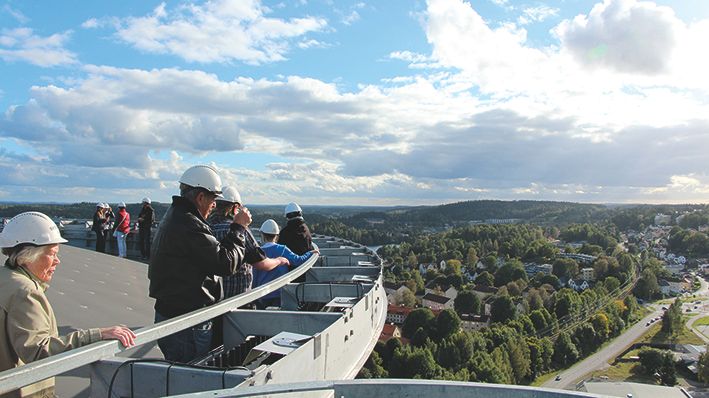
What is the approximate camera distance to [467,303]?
3182 inches

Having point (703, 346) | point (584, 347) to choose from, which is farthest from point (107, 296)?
point (703, 346)

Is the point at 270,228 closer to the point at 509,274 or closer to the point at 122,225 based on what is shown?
the point at 122,225

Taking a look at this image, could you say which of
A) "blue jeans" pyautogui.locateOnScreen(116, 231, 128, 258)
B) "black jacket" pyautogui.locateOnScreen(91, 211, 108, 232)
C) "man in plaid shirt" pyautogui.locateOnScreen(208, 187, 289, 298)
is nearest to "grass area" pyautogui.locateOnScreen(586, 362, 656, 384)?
"blue jeans" pyautogui.locateOnScreen(116, 231, 128, 258)

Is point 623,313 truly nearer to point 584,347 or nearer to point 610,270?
point 584,347

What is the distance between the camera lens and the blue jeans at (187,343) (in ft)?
17.0

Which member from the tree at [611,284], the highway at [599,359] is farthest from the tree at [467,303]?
the tree at [611,284]

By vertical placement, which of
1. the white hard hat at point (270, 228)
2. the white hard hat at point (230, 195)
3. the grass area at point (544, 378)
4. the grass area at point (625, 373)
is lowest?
the grass area at point (544, 378)

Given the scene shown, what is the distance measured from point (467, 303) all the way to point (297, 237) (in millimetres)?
76219

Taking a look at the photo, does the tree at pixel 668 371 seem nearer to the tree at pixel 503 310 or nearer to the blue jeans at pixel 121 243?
the tree at pixel 503 310

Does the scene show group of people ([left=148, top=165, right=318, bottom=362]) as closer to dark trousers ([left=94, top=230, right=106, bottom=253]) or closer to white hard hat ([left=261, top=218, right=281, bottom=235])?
white hard hat ([left=261, top=218, right=281, bottom=235])

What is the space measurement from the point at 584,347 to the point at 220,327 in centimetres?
7027

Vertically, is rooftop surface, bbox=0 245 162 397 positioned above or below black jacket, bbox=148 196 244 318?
below

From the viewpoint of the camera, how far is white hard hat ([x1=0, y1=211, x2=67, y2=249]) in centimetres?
346

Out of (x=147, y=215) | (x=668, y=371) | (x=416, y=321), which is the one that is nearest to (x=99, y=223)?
(x=147, y=215)
